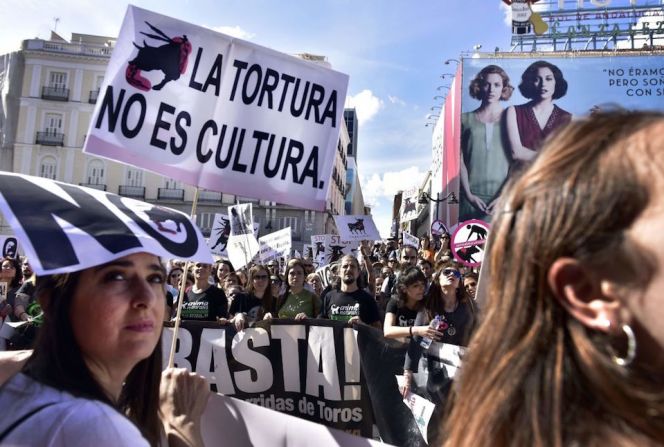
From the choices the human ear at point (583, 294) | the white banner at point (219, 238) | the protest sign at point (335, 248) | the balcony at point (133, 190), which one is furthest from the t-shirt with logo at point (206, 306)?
the balcony at point (133, 190)

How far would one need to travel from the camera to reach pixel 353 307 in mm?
5480

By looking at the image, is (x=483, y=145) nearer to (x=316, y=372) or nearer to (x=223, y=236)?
(x=223, y=236)

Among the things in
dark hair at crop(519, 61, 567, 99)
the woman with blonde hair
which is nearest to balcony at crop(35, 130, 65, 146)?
dark hair at crop(519, 61, 567, 99)

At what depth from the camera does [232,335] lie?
14.0 feet

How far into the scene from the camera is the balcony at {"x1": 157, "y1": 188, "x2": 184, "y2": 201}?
150 ft

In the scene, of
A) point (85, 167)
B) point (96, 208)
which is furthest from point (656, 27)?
point (85, 167)

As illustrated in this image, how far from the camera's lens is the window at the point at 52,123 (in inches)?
1764

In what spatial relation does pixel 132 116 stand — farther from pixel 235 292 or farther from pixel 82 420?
pixel 235 292

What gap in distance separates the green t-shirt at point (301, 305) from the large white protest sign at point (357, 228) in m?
6.25

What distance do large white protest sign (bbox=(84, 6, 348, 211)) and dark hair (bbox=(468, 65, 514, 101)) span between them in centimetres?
3006

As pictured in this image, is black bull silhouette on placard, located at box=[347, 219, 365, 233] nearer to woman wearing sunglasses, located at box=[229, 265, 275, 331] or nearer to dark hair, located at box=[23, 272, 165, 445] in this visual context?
woman wearing sunglasses, located at box=[229, 265, 275, 331]

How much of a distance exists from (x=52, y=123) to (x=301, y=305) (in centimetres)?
4649

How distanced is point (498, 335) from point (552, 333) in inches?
3.7

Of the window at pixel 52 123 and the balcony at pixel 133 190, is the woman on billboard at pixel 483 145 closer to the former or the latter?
the balcony at pixel 133 190
